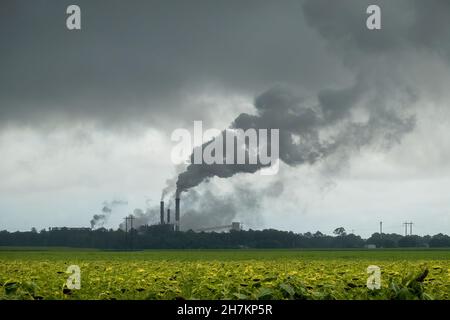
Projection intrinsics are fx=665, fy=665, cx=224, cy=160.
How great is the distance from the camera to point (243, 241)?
471 ft

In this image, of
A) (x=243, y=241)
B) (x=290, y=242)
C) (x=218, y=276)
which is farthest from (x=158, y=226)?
(x=218, y=276)

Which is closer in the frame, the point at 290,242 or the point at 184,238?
the point at 184,238

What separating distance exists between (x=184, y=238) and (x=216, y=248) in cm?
994

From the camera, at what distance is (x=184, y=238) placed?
137750 mm

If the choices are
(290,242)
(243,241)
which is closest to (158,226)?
(243,241)

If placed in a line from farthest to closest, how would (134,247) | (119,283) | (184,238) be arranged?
(134,247), (184,238), (119,283)
